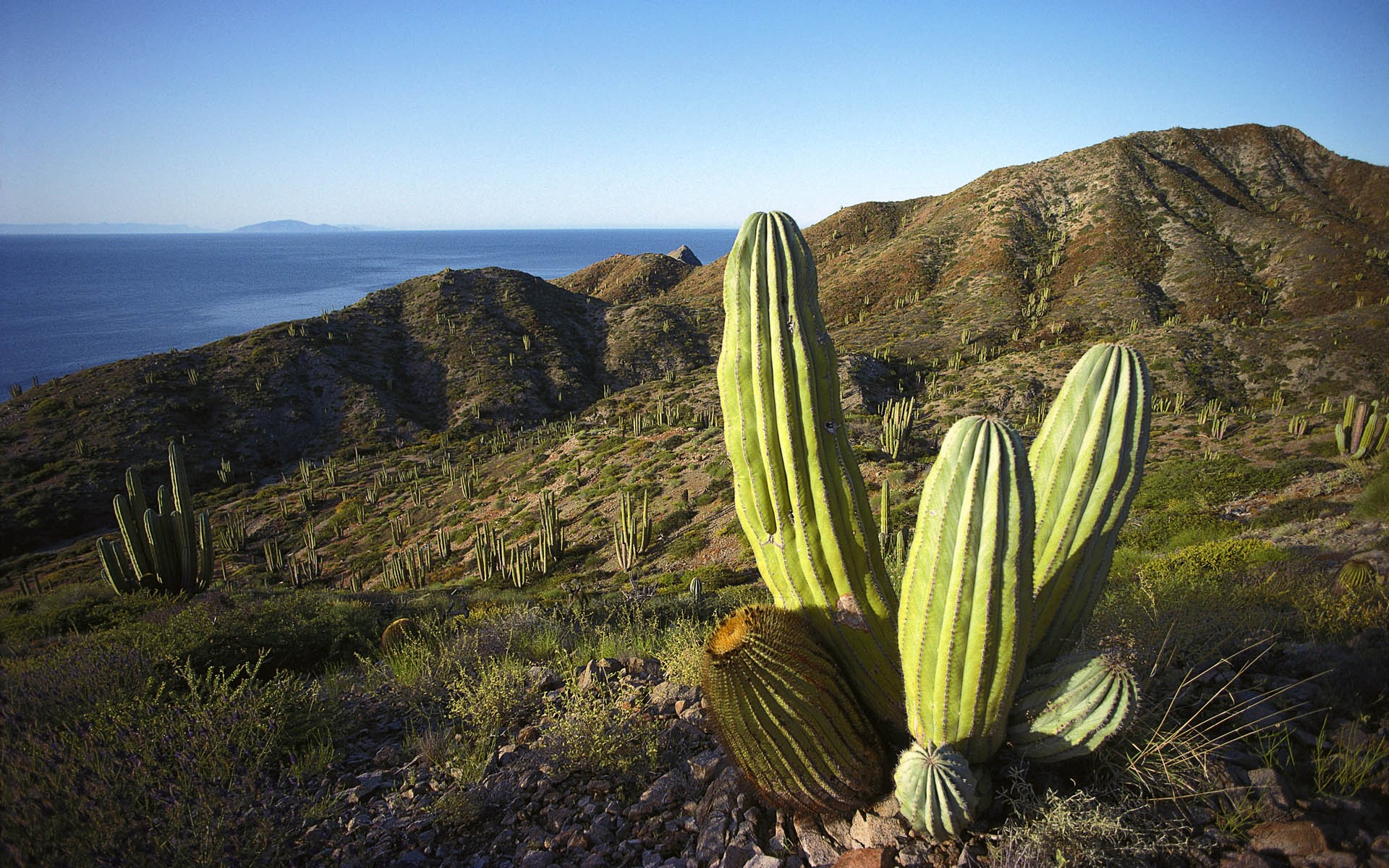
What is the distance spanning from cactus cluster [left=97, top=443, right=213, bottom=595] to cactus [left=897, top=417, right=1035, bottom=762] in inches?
569

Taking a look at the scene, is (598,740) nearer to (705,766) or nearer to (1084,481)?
(705,766)

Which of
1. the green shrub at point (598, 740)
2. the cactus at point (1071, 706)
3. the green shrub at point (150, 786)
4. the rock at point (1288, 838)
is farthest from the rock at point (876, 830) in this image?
the green shrub at point (150, 786)

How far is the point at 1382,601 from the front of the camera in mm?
4160

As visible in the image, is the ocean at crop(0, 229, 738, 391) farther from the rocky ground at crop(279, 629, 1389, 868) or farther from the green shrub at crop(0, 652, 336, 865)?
the green shrub at crop(0, 652, 336, 865)

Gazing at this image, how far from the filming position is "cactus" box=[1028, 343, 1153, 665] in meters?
2.62

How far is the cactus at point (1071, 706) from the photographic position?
231 cm

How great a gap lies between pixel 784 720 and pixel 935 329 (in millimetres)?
32588

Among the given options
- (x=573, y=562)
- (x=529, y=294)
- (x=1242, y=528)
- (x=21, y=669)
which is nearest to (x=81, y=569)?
(x=573, y=562)

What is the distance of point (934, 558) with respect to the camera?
235 cm

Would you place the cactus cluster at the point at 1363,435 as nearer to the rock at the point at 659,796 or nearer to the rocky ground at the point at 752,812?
the rocky ground at the point at 752,812

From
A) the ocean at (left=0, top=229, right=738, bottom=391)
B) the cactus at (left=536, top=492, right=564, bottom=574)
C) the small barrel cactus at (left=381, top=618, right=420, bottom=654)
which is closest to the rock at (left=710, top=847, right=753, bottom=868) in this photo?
the small barrel cactus at (left=381, top=618, right=420, bottom=654)

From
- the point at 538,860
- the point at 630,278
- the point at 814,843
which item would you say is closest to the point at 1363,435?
the point at 814,843

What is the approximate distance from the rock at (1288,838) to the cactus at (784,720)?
4.45 feet

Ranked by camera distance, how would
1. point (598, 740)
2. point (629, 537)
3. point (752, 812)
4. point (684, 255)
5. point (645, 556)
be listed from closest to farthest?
point (752, 812) < point (598, 740) < point (629, 537) < point (645, 556) < point (684, 255)
